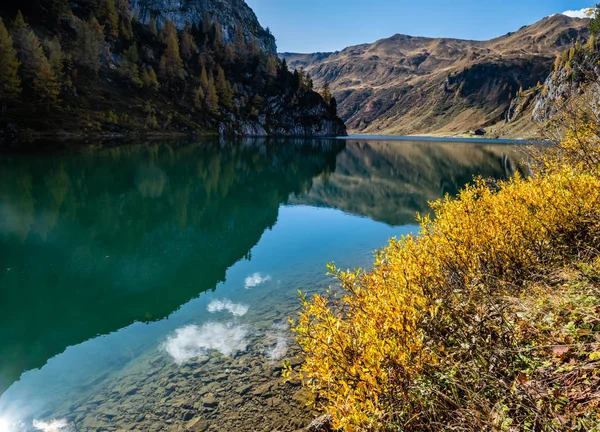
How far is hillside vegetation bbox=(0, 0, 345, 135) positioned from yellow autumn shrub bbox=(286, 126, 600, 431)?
323 feet

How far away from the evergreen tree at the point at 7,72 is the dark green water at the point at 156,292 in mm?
58619

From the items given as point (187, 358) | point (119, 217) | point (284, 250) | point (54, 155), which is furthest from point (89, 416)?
point (54, 155)

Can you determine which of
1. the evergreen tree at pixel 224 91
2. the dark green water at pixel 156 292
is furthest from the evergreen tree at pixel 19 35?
the dark green water at pixel 156 292

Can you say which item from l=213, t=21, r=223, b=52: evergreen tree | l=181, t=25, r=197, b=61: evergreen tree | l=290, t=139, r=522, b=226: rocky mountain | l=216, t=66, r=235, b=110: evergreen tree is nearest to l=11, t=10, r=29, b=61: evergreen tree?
l=216, t=66, r=235, b=110: evergreen tree

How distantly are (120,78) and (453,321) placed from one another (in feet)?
509

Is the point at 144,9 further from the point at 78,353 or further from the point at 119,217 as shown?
the point at 78,353

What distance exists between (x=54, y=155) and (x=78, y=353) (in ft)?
177

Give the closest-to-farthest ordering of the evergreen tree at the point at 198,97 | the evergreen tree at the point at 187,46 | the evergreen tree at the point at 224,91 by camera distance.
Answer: the evergreen tree at the point at 198,97
the evergreen tree at the point at 224,91
the evergreen tree at the point at 187,46

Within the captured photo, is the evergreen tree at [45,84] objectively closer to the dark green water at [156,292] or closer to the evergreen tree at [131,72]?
the evergreen tree at [131,72]

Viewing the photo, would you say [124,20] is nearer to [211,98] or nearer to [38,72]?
[211,98]

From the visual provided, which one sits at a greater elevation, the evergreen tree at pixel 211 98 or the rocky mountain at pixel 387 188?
the evergreen tree at pixel 211 98

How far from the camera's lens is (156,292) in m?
16.4

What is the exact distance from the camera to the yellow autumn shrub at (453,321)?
183 inches

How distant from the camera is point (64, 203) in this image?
2920cm
